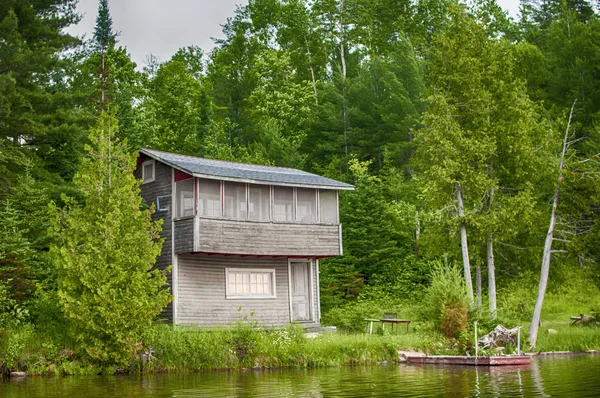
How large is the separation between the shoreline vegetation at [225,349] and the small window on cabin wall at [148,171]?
7944 mm

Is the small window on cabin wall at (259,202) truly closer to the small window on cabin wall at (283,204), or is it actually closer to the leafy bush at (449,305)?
the small window on cabin wall at (283,204)

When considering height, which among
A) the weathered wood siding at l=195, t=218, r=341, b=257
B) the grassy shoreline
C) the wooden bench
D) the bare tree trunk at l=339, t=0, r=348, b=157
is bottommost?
the grassy shoreline

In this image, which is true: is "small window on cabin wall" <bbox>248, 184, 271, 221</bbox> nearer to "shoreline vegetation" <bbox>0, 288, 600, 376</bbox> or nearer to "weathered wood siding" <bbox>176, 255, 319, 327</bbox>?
"weathered wood siding" <bbox>176, 255, 319, 327</bbox>

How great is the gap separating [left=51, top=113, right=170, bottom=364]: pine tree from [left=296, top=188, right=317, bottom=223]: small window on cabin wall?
8.52m

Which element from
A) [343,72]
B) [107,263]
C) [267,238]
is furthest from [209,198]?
[343,72]

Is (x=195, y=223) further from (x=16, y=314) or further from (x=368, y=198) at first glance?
(x=368, y=198)

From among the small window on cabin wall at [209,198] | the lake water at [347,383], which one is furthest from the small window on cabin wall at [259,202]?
the lake water at [347,383]

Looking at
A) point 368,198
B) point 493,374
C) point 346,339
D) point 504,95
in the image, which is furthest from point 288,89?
point 493,374

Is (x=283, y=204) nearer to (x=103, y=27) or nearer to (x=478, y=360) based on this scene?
(x=478, y=360)

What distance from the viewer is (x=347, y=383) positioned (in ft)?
65.3

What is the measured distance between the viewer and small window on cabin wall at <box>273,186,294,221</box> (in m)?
32.7

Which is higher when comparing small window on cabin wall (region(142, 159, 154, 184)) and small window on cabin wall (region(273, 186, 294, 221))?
small window on cabin wall (region(142, 159, 154, 184))

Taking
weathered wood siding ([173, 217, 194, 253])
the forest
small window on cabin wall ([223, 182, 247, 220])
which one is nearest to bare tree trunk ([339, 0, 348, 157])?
the forest

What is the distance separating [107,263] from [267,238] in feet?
26.8
